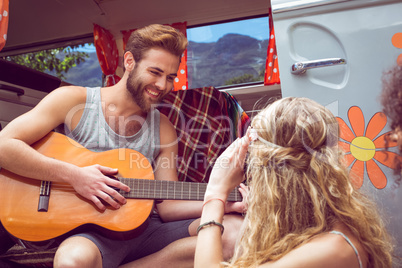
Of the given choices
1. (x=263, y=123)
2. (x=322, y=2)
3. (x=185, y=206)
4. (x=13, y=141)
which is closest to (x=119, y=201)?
(x=185, y=206)

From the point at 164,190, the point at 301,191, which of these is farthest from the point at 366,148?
the point at 164,190

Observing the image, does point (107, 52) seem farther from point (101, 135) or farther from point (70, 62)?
point (101, 135)

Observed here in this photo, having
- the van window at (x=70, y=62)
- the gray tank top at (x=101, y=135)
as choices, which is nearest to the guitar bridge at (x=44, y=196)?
the gray tank top at (x=101, y=135)

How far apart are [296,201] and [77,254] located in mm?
861

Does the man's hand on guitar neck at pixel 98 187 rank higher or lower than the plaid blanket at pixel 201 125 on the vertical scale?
lower

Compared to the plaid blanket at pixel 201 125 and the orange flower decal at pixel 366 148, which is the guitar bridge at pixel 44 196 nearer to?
the plaid blanket at pixel 201 125

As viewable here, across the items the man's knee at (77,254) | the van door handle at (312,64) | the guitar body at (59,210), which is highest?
the van door handle at (312,64)

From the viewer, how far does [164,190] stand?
1667 mm

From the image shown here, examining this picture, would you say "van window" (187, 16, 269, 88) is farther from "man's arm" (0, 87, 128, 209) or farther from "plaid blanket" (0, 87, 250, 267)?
"man's arm" (0, 87, 128, 209)

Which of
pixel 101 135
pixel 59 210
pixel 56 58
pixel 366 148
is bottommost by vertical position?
pixel 59 210

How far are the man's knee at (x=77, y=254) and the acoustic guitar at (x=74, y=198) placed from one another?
0.10 metres

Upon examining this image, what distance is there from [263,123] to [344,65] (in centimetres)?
A: 65

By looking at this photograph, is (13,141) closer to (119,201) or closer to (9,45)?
(119,201)

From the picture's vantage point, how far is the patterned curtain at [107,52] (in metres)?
4.13
